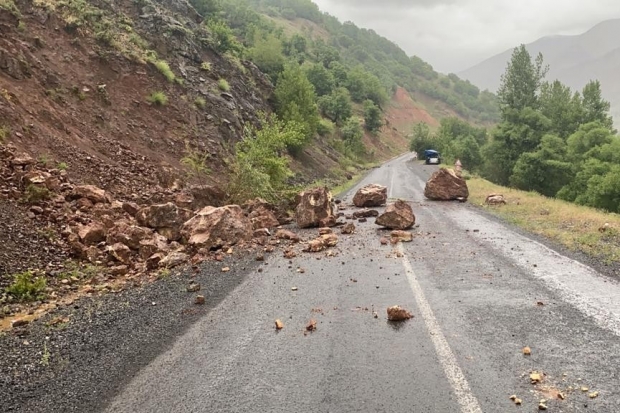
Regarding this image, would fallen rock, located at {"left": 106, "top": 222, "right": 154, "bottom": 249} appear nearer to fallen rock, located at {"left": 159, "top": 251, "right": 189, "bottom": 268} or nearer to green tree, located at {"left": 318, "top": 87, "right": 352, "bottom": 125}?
fallen rock, located at {"left": 159, "top": 251, "right": 189, "bottom": 268}

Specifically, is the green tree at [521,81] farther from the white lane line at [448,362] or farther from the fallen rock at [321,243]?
the white lane line at [448,362]

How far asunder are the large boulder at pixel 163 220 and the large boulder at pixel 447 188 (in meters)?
14.0

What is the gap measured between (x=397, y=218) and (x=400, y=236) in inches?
61.7

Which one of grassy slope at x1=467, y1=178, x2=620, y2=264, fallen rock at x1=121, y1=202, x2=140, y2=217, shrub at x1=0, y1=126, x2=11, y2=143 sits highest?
shrub at x1=0, y1=126, x2=11, y2=143

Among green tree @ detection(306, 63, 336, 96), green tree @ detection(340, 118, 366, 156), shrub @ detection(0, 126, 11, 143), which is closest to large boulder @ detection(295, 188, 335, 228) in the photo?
shrub @ detection(0, 126, 11, 143)

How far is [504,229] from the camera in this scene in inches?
545

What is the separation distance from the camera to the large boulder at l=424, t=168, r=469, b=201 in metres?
21.4

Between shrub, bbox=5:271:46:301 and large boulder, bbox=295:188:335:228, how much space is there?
8007mm

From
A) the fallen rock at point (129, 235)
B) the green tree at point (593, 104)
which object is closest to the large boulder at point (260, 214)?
the fallen rock at point (129, 235)

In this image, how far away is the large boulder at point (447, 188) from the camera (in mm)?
21359

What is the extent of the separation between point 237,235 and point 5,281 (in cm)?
528

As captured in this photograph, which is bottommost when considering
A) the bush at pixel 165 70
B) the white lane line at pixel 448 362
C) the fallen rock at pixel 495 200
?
the white lane line at pixel 448 362

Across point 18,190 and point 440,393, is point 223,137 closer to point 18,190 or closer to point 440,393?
point 18,190

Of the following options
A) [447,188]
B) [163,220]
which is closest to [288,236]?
[163,220]
